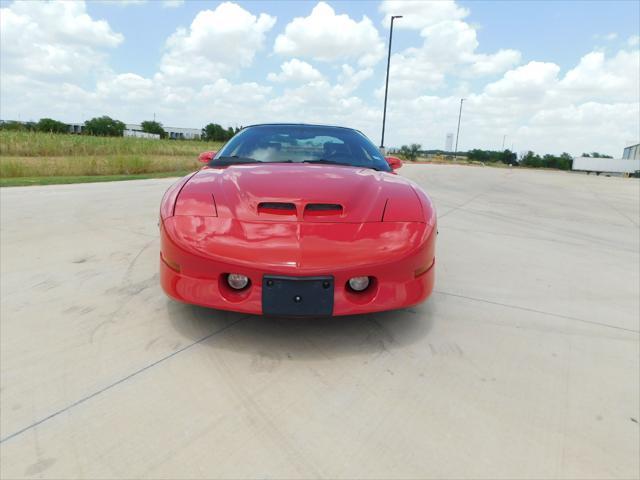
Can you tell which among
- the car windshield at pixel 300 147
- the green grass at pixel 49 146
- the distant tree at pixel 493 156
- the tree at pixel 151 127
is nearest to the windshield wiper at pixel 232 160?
the car windshield at pixel 300 147

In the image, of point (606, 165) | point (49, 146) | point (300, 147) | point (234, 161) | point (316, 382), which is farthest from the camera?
point (606, 165)

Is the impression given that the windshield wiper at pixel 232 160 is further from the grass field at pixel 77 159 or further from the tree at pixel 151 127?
the tree at pixel 151 127

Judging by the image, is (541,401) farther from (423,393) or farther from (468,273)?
(468,273)

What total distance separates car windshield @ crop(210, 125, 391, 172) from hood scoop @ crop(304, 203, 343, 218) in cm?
89

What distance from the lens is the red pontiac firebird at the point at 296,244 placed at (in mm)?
1684

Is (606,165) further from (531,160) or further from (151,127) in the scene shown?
(151,127)

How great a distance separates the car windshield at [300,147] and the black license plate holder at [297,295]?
49.2 inches

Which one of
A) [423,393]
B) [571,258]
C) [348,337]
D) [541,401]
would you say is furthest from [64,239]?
[571,258]

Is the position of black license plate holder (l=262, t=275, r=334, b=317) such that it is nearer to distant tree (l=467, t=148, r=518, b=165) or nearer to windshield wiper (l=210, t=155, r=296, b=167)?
windshield wiper (l=210, t=155, r=296, b=167)

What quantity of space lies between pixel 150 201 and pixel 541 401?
5.52 metres

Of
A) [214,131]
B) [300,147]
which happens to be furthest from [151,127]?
[300,147]

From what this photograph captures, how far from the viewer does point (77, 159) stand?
38.2 feet

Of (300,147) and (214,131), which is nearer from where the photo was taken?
(300,147)

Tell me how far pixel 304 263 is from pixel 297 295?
13 centimetres
